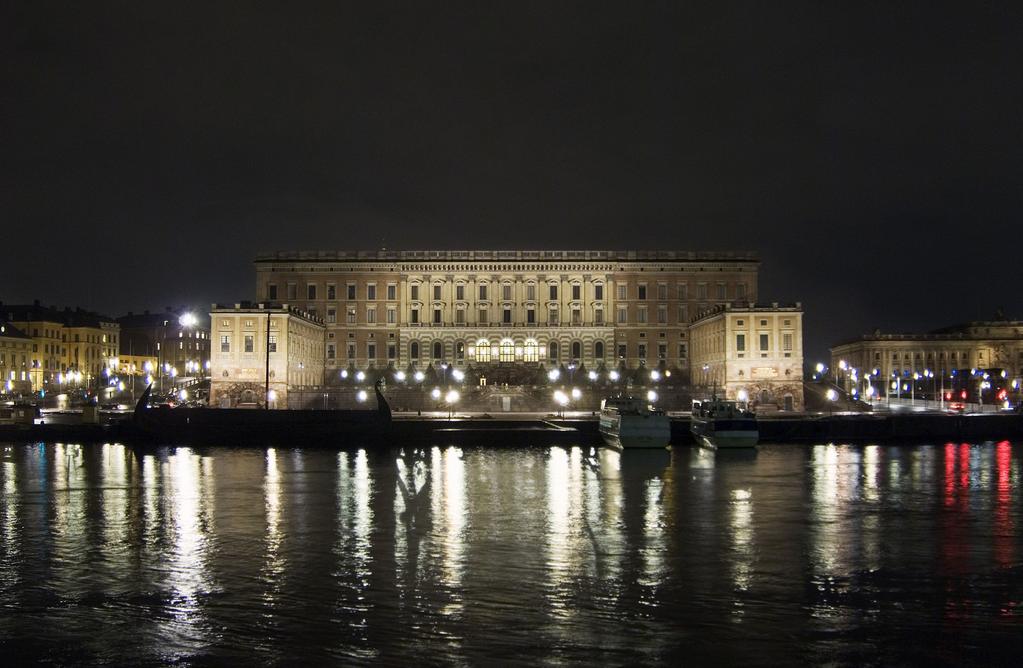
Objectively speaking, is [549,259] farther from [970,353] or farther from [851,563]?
[851,563]

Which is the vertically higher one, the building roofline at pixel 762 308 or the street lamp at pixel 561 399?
the building roofline at pixel 762 308

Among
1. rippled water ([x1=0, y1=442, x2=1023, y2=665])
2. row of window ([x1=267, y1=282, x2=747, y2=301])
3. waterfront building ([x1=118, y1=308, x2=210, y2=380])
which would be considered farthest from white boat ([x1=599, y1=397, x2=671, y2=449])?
waterfront building ([x1=118, y1=308, x2=210, y2=380])

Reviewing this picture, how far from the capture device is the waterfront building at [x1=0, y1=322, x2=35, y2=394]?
5079 inches

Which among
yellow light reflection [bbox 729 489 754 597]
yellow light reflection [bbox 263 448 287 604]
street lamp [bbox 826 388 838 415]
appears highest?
street lamp [bbox 826 388 838 415]

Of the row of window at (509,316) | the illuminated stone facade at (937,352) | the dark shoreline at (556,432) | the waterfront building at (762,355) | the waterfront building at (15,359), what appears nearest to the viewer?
the dark shoreline at (556,432)

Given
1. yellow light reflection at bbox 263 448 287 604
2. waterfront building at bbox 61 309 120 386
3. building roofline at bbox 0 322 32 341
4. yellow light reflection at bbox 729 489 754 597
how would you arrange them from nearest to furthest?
yellow light reflection at bbox 263 448 287 604
yellow light reflection at bbox 729 489 754 597
building roofline at bbox 0 322 32 341
waterfront building at bbox 61 309 120 386

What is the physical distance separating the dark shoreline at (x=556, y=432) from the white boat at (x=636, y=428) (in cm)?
431

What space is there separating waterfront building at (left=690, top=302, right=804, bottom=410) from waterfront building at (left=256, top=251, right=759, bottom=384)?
19.8m

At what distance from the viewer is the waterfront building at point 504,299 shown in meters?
122

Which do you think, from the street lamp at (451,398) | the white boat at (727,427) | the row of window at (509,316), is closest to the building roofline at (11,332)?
the row of window at (509,316)

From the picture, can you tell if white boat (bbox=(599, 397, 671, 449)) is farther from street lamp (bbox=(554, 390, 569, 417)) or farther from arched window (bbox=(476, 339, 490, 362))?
arched window (bbox=(476, 339, 490, 362))

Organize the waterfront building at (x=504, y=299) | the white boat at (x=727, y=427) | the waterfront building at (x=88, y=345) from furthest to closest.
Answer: the waterfront building at (x=88, y=345)
the waterfront building at (x=504, y=299)
the white boat at (x=727, y=427)

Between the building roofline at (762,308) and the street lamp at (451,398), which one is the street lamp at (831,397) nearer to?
the building roofline at (762,308)

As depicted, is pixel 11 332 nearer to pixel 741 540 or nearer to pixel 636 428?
→ pixel 636 428
